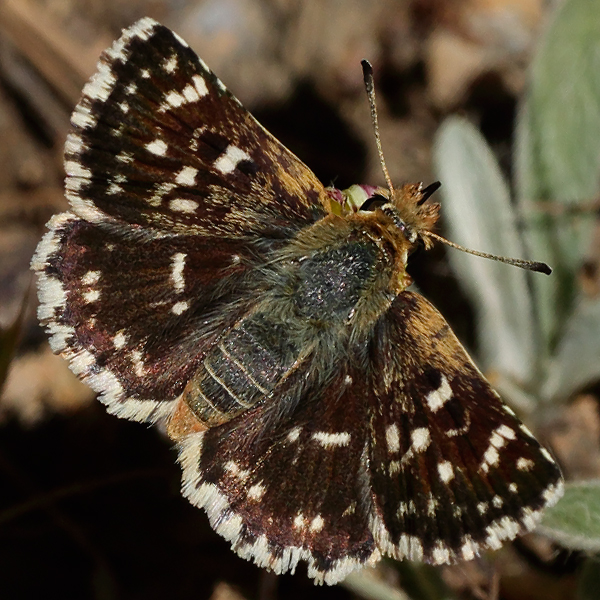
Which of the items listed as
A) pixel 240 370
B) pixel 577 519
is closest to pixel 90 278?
Result: pixel 240 370

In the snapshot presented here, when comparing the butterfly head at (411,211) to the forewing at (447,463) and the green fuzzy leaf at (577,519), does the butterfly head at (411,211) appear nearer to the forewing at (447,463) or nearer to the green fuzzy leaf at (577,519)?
the forewing at (447,463)

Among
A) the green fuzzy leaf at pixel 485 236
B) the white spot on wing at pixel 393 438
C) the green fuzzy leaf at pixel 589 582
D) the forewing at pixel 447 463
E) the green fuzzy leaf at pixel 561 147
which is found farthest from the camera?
the green fuzzy leaf at pixel 485 236

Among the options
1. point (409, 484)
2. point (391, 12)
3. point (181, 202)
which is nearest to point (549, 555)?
point (409, 484)

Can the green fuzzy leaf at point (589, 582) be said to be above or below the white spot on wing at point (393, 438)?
below

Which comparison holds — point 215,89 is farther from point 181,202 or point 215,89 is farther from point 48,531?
point 48,531

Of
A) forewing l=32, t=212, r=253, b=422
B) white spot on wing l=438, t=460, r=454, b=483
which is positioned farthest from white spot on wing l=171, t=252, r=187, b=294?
white spot on wing l=438, t=460, r=454, b=483

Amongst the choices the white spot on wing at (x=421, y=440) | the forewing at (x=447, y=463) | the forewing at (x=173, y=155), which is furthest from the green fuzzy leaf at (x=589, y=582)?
the forewing at (x=173, y=155)

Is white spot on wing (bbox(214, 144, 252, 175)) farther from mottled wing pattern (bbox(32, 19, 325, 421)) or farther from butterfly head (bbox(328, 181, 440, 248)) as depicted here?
butterfly head (bbox(328, 181, 440, 248))
